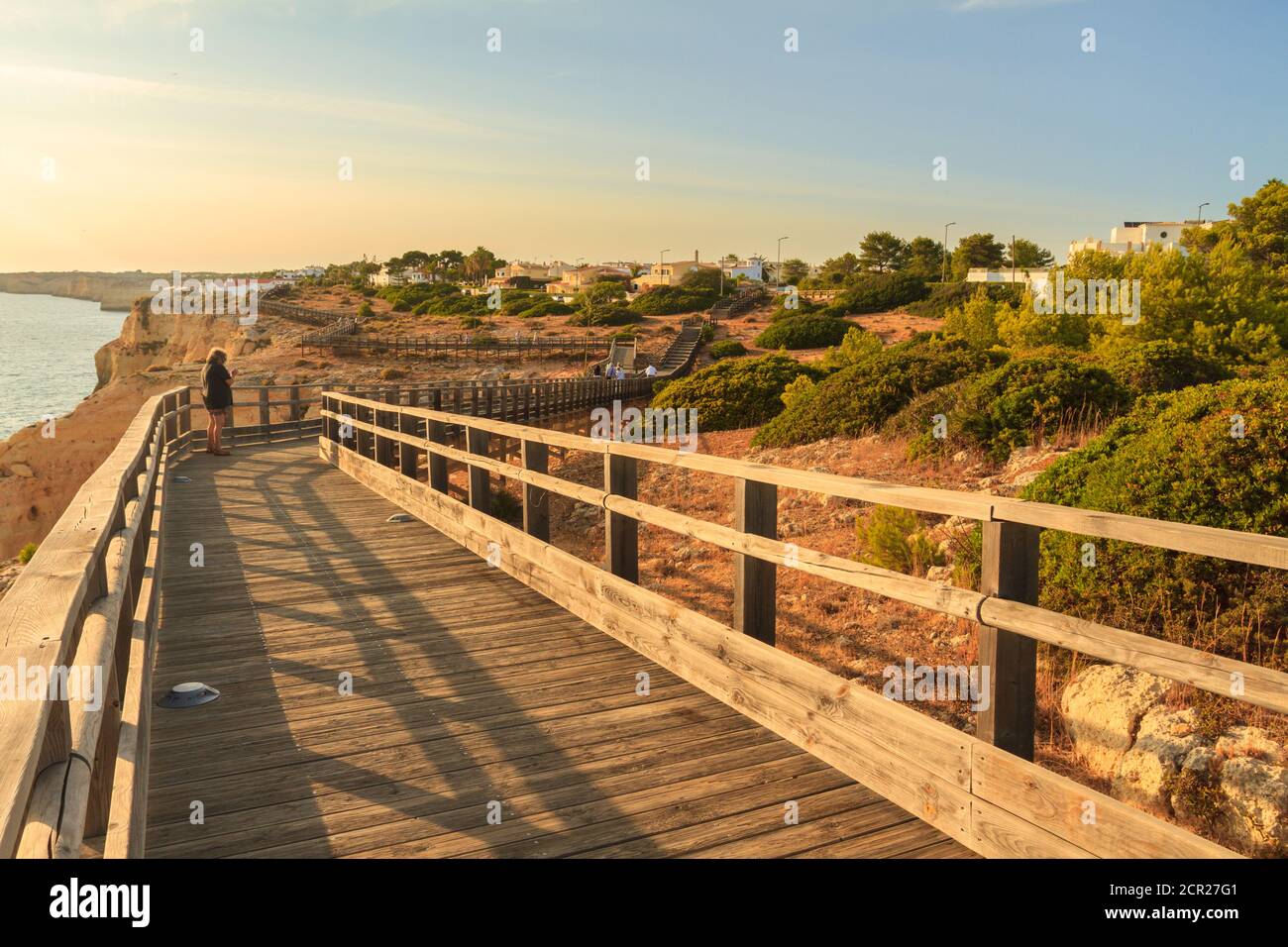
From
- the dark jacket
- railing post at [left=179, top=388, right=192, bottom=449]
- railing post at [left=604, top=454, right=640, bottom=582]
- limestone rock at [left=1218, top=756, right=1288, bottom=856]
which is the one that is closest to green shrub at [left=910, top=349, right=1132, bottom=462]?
railing post at [left=604, top=454, right=640, bottom=582]

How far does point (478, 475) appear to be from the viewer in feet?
27.0

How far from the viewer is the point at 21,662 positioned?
79.2 inches

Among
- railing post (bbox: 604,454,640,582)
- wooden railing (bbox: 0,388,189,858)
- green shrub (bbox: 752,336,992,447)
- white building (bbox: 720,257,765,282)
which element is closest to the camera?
wooden railing (bbox: 0,388,189,858)

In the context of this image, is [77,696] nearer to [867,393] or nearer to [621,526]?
[621,526]

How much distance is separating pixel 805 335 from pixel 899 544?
39250 mm

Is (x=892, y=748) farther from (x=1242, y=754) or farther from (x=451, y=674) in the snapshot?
(x=451, y=674)

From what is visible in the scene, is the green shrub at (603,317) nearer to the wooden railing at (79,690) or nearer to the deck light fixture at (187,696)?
the wooden railing at (79,690)

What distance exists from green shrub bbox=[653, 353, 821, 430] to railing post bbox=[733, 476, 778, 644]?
19.6 meters

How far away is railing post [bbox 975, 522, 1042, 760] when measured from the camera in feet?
10.0

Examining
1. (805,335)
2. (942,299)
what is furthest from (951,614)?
(942,299)

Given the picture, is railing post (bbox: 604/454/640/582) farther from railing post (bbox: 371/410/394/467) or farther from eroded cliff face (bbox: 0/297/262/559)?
eroded cliff face (bbox: 0/297/262/559)

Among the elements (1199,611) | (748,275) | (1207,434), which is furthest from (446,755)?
(748,275)

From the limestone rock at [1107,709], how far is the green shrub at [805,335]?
42.2 metres

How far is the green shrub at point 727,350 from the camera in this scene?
46.8 metres
